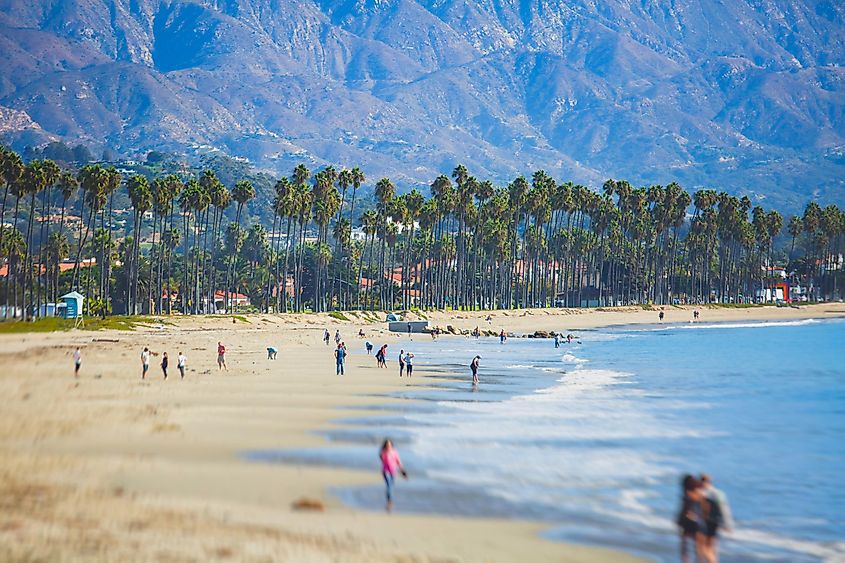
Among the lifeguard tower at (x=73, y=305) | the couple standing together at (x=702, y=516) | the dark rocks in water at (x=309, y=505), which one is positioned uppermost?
the lifeguard tower at (x=73, y=305)

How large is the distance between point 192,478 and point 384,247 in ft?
393

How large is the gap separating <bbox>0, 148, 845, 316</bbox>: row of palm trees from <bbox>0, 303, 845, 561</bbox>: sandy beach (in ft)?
166

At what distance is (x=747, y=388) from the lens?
1693 inches

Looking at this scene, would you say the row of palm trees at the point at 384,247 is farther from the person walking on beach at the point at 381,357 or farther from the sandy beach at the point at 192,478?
the sandy beach at the point at 192,478

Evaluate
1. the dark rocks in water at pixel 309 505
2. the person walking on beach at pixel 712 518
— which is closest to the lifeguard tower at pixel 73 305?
the dark rocks in water at pixel 309 505

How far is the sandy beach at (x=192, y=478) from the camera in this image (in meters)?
14.6

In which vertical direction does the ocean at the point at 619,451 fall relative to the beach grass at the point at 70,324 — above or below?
below

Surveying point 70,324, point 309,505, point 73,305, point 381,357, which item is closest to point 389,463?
point 309,505

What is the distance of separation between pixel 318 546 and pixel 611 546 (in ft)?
16.0

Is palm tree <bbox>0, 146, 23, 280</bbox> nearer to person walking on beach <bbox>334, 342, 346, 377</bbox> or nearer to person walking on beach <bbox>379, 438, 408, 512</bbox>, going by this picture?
person walking on beach <bbox>334, 342, 346, 377</bbox>

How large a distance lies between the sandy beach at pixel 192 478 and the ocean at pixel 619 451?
1.08 meters

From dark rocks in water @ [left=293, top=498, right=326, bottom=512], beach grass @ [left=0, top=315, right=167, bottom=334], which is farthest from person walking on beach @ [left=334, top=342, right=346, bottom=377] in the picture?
beach grass @ [left=0, top=315, right=167, bottom=334]

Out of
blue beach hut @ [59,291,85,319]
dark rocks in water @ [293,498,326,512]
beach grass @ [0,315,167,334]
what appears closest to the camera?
dark rocks in water @ [293,498,326,512]

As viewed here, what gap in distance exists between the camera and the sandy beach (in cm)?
1459
